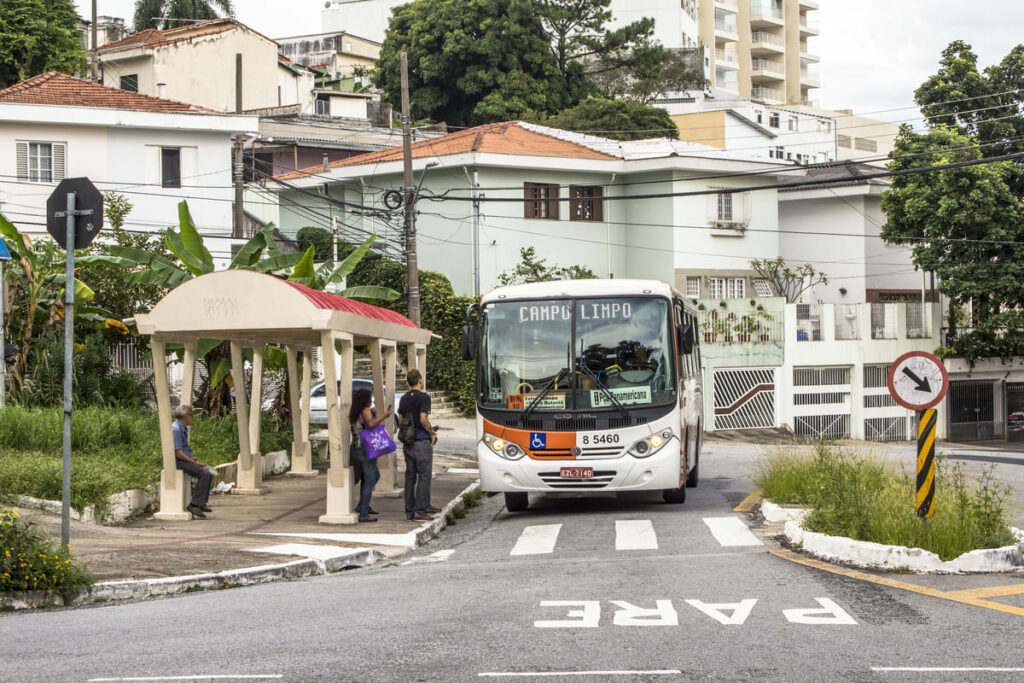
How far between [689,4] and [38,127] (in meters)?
54.7

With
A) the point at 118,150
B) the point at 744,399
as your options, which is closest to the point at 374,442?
the point at 118,150

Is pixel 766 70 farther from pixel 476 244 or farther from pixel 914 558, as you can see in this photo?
pixel 914 558

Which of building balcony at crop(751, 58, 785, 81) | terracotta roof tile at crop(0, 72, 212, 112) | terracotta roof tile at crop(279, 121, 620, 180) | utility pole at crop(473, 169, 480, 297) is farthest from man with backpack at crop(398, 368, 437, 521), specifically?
building balcony at crop(751, 58, 785, 81)

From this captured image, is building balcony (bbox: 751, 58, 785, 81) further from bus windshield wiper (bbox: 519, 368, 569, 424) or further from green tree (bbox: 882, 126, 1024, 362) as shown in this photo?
bus windshield wiper (bbox: 519, 368, 569, 424)

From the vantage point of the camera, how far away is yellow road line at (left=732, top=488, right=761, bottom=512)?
1633 centimetres

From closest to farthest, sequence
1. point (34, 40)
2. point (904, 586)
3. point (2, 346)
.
→ point (904, 586)
point (2, 346)
point (34, 40)

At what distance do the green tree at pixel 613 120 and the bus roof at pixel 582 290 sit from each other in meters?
36.1

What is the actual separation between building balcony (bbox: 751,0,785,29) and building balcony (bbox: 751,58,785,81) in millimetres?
2646

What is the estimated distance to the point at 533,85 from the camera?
54969mm

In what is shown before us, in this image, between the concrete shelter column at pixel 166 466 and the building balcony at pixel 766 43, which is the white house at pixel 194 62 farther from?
the building balcony at pixel 766 43

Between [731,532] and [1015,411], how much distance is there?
3409 cm

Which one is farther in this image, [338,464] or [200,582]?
[338,464]

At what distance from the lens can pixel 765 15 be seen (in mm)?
90375

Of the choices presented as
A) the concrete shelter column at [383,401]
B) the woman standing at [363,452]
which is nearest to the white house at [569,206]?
the concrete shelter column at [383,401]
